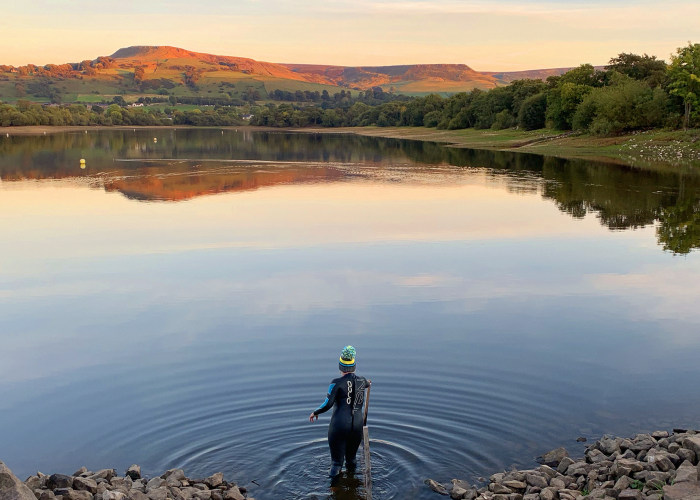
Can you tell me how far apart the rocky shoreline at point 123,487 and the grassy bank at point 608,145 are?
66.1 metres

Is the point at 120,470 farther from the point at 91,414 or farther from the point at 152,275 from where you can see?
the point at 152,275

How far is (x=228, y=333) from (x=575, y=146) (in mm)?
81069

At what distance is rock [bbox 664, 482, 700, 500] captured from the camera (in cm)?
1032

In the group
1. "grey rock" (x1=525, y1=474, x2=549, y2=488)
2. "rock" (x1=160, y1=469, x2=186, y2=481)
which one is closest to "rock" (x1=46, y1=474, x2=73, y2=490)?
"rock" (x1=160, y1=469, x2=186, y2=481)

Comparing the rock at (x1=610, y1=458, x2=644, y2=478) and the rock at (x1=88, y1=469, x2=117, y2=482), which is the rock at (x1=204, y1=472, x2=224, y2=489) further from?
the rock at (x1=610, y1=458, x2=644, y2=478)

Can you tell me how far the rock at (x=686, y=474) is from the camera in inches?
426

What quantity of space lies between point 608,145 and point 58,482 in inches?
3419

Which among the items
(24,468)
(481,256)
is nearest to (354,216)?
(481,256)

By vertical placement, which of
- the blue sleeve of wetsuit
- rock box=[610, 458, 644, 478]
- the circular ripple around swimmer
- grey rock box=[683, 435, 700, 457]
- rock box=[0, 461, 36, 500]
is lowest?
the circular ripple around swimmer

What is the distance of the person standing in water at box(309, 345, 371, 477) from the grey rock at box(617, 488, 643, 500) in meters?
4.10

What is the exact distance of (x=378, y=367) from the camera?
57.5 feet

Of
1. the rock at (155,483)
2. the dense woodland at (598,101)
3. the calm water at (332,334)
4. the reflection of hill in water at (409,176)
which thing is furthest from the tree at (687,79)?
the rock at (155,483)

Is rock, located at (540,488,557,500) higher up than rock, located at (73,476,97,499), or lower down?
higher up

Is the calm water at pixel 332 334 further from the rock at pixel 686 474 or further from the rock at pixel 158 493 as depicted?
the rock at pixel 686 474
